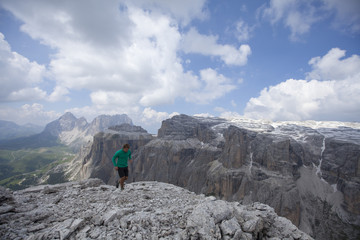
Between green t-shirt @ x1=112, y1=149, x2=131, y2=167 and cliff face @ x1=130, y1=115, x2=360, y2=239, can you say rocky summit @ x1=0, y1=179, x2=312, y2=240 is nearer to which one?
green t-shirt @ x1=112, y1=149, x2=131, y2=167

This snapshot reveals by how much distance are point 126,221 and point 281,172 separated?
119 meters

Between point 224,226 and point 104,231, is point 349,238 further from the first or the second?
point 104,231

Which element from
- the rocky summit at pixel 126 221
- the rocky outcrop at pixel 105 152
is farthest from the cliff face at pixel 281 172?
the rocky summit at pixel 126 221

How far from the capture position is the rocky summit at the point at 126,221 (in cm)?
812

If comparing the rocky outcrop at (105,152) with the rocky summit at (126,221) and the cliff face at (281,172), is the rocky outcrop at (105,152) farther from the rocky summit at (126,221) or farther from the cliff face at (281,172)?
the rocky summit at (126,221)

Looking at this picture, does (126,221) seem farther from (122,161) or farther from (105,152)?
(105,152)

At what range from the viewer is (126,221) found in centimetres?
901

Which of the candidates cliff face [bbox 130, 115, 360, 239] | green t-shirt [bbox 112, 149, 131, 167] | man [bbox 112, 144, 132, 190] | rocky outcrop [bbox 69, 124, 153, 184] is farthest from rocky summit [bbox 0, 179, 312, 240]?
rocky outcrop [bbox 69, 124, 153, 184]

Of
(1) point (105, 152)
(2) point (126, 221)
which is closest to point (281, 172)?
(2) point (126, 221)

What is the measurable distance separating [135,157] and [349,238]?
143m

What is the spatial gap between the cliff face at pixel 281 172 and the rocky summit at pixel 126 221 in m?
98.8

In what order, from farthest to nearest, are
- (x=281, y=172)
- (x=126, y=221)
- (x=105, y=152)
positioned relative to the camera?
(x=105, y=152) < (x=281, y=172) < (x=126, y=221)

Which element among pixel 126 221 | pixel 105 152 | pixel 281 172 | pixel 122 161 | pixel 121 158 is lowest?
pixel 281 172

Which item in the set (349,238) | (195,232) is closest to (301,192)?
(349,238)
